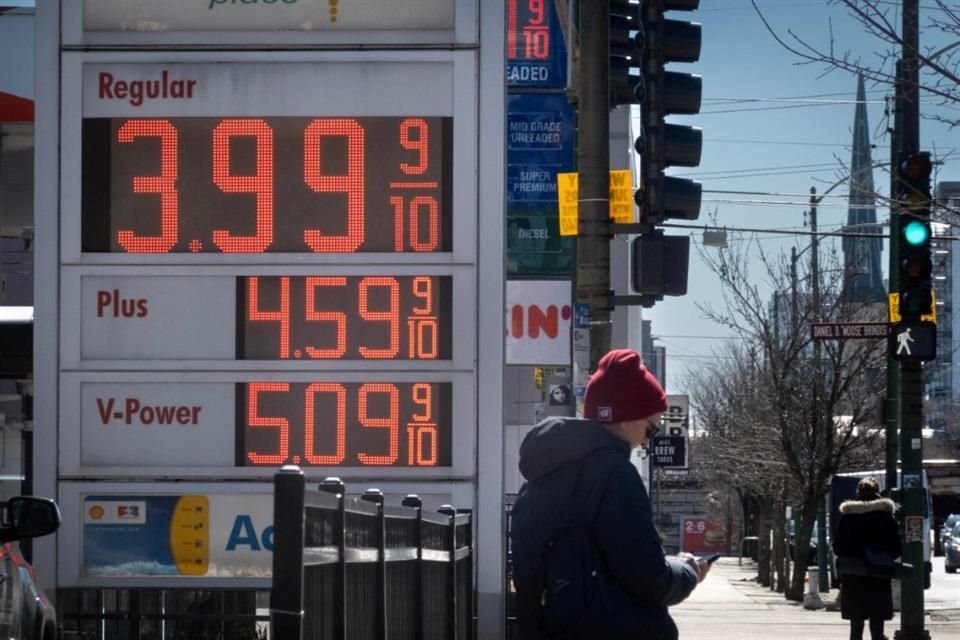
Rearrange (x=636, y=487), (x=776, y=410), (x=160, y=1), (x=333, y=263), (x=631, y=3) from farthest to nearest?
(x=776, y=410) → (x=631, y=3) → (x=160, y=1) → (x=333, y=263) → (x=636, y=487)

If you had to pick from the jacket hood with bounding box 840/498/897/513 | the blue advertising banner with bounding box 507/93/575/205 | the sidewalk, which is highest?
the blue advertising banner with bounding box 507/93/575/205

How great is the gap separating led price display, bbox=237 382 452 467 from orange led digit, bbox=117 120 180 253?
881 millimetres

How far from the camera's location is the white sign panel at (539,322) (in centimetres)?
1134

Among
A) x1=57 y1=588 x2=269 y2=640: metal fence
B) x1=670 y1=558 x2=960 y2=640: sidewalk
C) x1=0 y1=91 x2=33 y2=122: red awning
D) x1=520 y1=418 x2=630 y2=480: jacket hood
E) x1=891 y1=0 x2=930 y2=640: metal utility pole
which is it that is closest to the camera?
x1=520 y1=418 x2=630 y2=480: jacket hood

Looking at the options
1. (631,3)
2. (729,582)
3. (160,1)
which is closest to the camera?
(160,1)

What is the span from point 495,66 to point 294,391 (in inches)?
80.2

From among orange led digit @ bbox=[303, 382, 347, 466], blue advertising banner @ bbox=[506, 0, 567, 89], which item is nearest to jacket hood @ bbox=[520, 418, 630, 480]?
orange led digit @ bbox=[303, 382, 347, 466]

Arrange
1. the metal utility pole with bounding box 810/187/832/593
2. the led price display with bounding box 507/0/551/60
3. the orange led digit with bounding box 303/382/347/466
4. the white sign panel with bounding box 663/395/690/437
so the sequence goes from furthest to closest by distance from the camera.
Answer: the white sign panel with bounding box 663/395/690/437 < the metal utility pole with bounding box 810/187/832/593 < the led price display with bounding box 507/0/551/60 < the orange led digit with bounding box 303/382/347/466

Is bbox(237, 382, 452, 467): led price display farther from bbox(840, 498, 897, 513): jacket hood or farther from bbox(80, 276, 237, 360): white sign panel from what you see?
bbox(840, 498, 897, 513): jacket hood

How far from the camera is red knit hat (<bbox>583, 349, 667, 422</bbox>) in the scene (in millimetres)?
5070

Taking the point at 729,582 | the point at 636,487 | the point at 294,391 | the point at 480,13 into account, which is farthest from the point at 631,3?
the point at 729,582

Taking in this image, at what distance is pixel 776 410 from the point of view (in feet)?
113

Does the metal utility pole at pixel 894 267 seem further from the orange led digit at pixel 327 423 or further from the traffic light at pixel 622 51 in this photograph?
the orange led digit at pixel 327 423

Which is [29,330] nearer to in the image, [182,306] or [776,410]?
[182,306]
